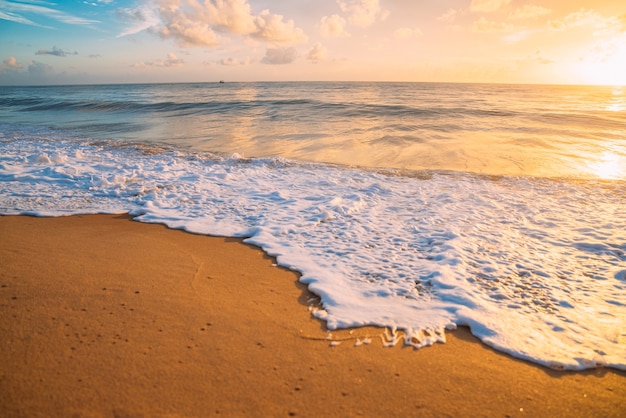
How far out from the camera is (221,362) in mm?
2246

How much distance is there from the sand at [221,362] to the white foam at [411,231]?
24 cm

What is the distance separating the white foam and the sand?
0.79 ft

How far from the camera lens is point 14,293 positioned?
287 centimetres

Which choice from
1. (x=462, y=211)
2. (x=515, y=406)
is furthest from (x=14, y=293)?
(x=462, y=211)

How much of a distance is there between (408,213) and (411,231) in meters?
0.72

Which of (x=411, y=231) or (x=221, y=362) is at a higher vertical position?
(x=411, y=231)

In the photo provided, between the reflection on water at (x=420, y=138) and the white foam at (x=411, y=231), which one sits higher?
the reflection on water at (x=420, y=138)

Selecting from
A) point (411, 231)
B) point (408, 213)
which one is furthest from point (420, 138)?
point (411, 231)

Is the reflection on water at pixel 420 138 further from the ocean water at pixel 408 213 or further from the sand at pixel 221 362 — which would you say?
the sand at pixel 221 362

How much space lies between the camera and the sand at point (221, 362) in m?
1.95

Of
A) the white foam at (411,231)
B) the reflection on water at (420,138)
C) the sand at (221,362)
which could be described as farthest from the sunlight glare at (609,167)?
the sand at (221,362)

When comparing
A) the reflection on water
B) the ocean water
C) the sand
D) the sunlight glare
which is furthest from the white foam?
the reflection on water

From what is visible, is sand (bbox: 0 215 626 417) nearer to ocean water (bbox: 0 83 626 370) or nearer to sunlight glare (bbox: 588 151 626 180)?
ocean water (bbox: 0 83 626 370)

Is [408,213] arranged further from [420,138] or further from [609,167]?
[420,138]
